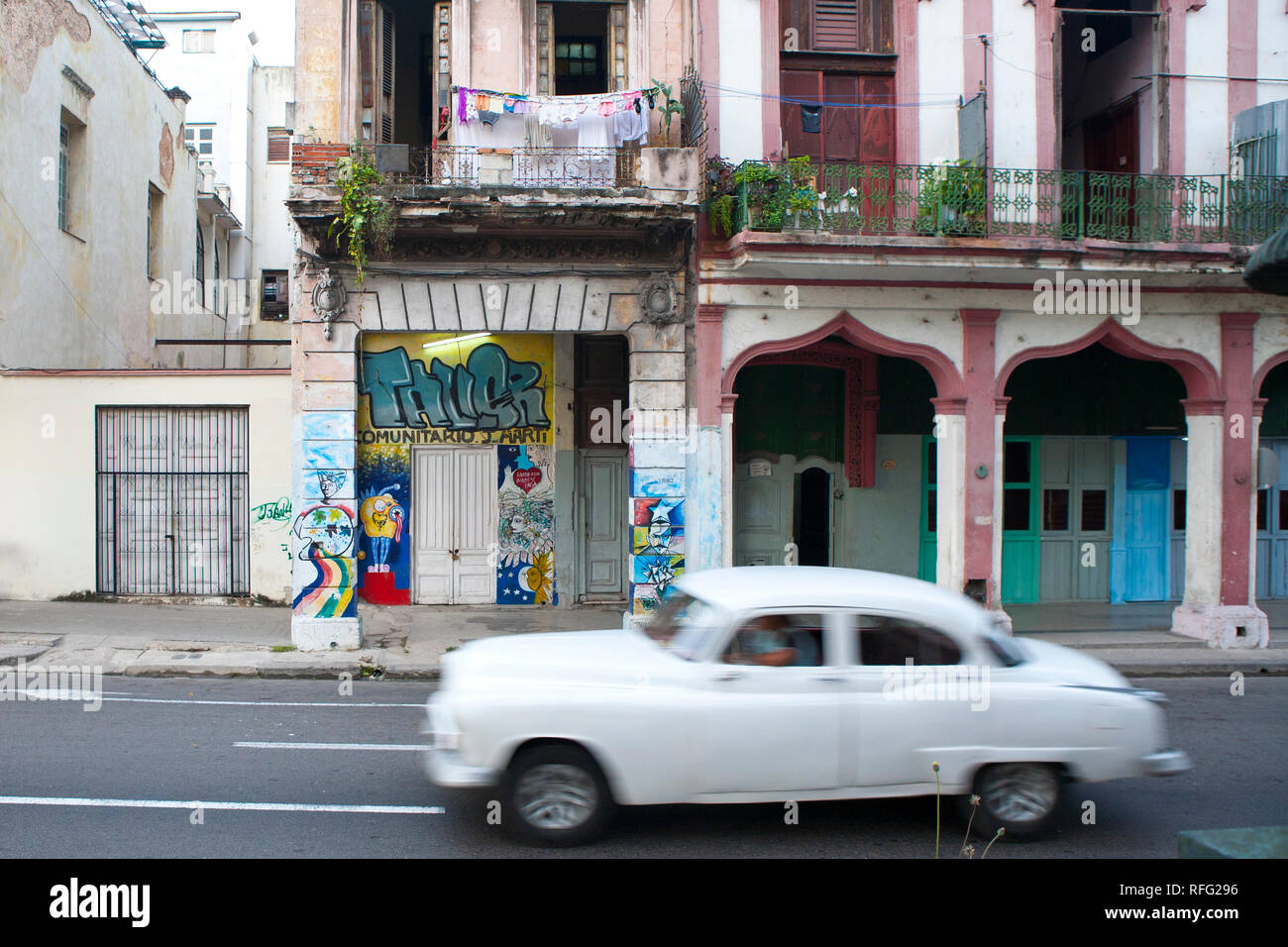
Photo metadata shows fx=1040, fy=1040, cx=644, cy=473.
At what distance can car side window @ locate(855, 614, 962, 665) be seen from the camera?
6121 millimetres

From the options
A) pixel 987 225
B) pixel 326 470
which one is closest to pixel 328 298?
pixel 326 470

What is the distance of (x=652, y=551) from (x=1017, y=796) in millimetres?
7110

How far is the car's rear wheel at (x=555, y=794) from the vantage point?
588 cm

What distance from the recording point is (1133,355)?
1385 cm

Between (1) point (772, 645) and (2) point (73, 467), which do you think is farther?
(2) point (73, 467)

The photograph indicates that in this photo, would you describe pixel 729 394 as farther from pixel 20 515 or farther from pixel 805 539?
pixel 20 515

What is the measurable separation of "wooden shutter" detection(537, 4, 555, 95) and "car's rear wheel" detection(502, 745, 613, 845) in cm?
978

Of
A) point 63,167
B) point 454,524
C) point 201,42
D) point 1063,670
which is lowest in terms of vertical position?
point 1063,670

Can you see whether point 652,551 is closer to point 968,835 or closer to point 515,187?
point 515,187

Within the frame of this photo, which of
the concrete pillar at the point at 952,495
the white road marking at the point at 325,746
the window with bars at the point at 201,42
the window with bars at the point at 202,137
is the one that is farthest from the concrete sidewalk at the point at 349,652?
the window with bars at the point at 201,42

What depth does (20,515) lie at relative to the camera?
1434cm

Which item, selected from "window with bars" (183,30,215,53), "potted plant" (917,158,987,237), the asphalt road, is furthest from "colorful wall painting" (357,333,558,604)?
"window with bars" (183,30,215,53)

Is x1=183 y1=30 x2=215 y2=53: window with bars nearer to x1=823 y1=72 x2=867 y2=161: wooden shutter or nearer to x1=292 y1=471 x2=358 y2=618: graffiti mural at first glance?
x1=292 y1=471 x2=358 y2=618: graffiti mural
